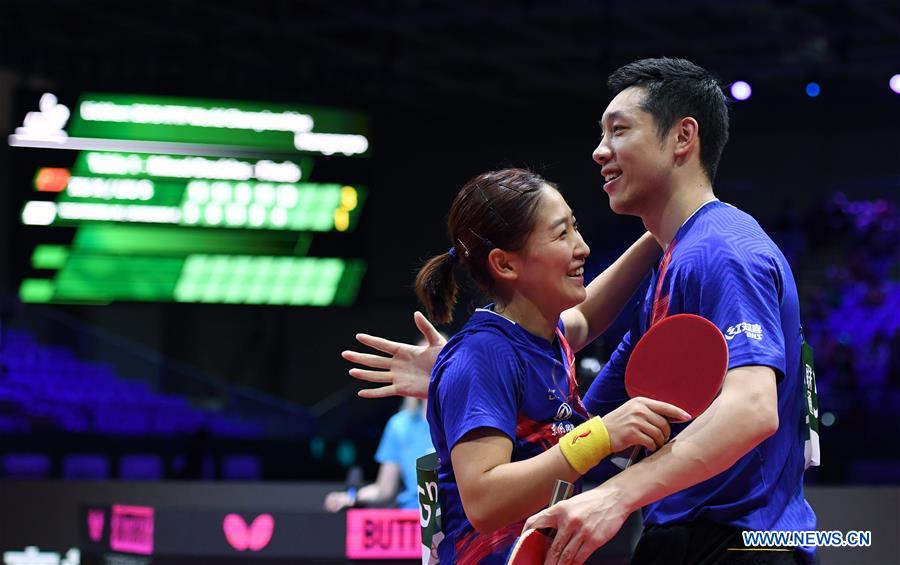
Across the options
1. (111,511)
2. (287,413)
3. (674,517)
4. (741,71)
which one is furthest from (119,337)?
(674,517)

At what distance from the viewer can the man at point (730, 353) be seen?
2146 mm

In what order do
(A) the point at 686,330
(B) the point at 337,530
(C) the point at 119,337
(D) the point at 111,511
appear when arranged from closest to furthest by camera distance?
(A) the point at 686,330
(B) the point at 337,530
(D) the point at 111,511
(C) the point at 119,337

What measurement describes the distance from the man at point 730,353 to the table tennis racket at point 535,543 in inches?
1.1

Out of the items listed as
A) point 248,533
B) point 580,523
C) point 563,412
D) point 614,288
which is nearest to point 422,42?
point 248,533

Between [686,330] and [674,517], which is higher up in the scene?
[686,330]

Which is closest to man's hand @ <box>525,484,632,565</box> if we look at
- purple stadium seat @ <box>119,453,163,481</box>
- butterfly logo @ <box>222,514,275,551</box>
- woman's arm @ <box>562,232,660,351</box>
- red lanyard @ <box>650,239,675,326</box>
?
red lanyard @ <box>650,239,675,326</box>

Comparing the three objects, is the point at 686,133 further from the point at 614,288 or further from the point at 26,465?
the point at 26,465

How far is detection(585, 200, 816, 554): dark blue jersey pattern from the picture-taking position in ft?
7.50

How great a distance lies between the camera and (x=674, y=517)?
2.49 meters

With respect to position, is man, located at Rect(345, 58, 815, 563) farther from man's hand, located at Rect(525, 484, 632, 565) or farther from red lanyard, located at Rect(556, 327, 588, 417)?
red lanyard, located at Rect(556, 327, 588, 417)

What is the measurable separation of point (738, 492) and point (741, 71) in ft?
50.1

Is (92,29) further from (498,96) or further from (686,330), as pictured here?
(686,330)

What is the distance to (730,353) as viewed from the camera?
224 cm

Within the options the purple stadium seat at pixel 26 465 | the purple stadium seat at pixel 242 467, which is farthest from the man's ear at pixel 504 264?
the purple stadium seat at pixel 26 465
